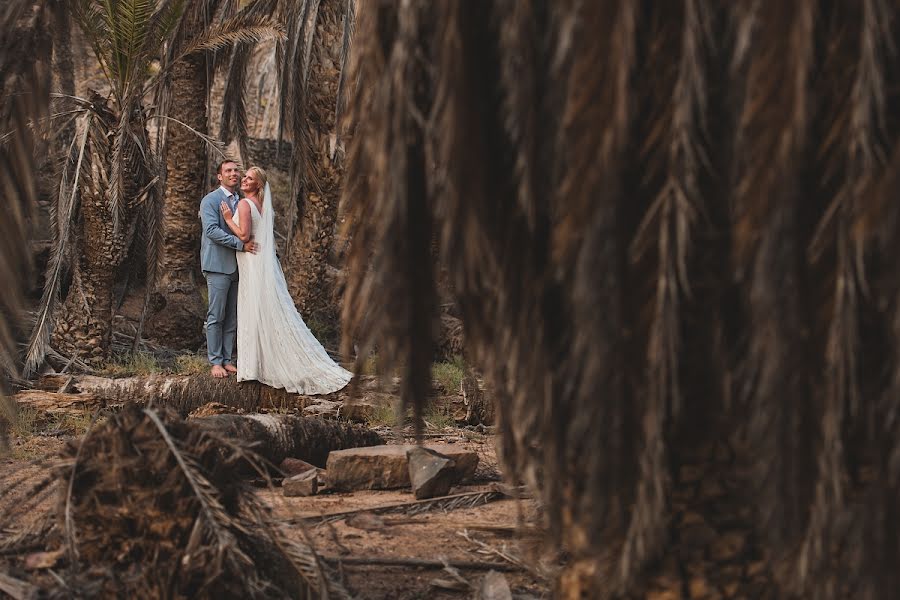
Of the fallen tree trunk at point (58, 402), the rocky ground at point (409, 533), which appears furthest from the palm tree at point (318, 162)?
the rocky ground at point (409, 533)

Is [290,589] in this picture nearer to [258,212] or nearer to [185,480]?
[185,480]

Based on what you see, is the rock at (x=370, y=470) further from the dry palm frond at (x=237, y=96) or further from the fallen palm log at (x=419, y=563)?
the dry palm frond at (x=237, y=96)

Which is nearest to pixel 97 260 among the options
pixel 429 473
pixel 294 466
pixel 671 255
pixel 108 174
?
pixel 108 174

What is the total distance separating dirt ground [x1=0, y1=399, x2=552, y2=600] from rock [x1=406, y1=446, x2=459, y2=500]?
0.25 feet

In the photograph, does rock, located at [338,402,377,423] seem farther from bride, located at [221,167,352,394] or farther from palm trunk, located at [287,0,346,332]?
palm trunk, located at [287,0,346,332]

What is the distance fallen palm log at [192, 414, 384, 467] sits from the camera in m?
6.21

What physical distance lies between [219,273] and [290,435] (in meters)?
3.28

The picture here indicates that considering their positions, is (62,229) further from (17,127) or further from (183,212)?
(17,127)

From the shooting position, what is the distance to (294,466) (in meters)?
6.42

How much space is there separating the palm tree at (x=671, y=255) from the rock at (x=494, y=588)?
1.10 metres

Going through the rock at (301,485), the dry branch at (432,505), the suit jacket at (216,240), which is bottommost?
the dry branch at (432,505)

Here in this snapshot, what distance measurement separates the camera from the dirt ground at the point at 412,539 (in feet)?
12.7

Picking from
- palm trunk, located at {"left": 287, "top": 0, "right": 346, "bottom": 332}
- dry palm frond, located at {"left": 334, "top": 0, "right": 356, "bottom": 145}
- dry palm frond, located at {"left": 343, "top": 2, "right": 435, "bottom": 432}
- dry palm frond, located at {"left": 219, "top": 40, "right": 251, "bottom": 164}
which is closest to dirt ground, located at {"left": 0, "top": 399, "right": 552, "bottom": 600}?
dry palm frond, located at {"left": 343, "top": 2, "right": 435, "bottom": 432}

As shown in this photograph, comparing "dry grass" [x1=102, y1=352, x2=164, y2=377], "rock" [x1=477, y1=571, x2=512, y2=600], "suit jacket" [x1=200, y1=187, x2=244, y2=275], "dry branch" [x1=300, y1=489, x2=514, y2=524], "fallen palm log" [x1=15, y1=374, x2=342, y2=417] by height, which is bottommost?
"rock" [x1=477, y1=571, x2=512, y2=600]
